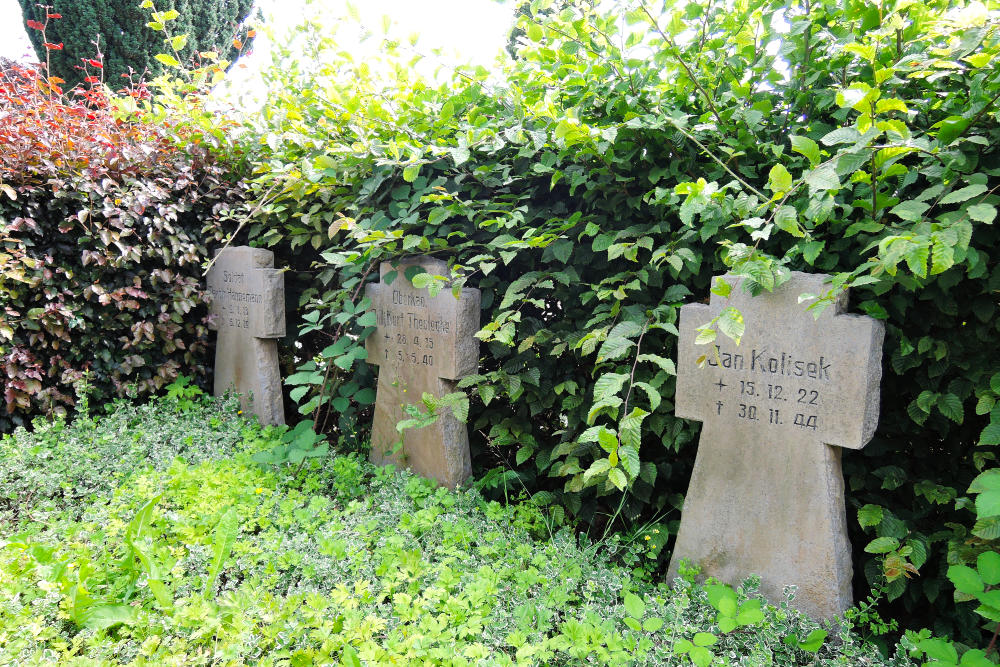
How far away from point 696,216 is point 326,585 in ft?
6.40

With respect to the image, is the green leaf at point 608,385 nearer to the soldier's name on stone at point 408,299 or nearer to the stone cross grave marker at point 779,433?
the stone cross grave marker at point 779,433

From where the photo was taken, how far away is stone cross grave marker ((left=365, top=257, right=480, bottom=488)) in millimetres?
3068

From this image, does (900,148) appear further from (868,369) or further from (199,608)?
(199,608)

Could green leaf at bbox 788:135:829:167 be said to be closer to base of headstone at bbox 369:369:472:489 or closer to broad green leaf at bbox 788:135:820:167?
broad green leaf at bbox 788:135:820:167

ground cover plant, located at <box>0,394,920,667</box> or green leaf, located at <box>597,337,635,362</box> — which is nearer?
ground cover plant, located at <box>0,394,920,667</box>

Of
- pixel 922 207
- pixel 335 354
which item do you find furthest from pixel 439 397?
pixel 922 207

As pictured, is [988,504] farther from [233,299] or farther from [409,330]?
[233,299]

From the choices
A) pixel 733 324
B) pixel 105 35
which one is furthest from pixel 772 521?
pixel 105 35

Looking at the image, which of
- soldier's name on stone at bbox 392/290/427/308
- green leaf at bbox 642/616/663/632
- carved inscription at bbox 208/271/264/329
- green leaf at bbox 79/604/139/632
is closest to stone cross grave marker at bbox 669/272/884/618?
green leaf at bbox 642/616/663/632

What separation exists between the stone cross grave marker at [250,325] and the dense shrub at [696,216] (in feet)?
2.73

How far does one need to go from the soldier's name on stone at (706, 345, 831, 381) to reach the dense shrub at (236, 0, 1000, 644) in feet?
0.71

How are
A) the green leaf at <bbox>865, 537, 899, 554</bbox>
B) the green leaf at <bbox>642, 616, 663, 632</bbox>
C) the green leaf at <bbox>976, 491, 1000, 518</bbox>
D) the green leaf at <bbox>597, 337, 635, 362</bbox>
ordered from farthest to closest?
1. the green leaf at <bbox>597, 337, 635, 362</bbox>
2. the green leaf at <bbox>865, 537, 899, 554</bbox>
3. the green leaf at <bbox>642, 616, 663, 632</bbox>
4. the green leaf at <bbox>976, 491, 1000, 518</bbox>

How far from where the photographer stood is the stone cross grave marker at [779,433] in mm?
2029

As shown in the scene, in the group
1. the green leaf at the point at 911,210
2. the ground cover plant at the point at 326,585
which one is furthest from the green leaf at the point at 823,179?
the ground cover plant at the point at 326,585
